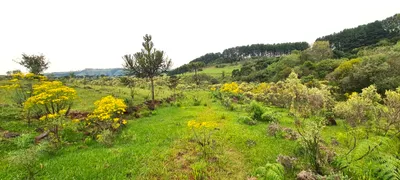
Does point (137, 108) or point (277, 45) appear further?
point (277, 45)

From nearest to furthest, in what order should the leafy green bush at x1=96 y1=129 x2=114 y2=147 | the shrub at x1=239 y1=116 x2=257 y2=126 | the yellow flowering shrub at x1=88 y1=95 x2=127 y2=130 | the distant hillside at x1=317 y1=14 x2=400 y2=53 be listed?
the leafy green bush at x1=96 y1=129 x2=114 y2=147
the yellow flowering shrub at x1=88 y1=95 x2=127 y2=130
the shrub at x1=239 y1=116 x2=257 y2=126
the distant hillside at x1=317 y1=14 x2=400 y2=53

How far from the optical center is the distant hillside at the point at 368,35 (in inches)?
3909

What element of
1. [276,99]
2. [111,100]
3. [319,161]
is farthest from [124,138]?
[276,99]

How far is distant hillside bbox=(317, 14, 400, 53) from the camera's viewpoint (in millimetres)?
99294

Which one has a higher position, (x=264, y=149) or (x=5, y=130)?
(x=5, y=130)

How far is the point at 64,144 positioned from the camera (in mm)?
12852

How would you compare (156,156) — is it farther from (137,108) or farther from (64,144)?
(137,108)

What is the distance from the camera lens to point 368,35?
10575 cm

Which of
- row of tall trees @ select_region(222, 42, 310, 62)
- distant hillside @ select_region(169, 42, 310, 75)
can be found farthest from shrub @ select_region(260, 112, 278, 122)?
row of tall trees @ select_region(222, 42, 310, 62)

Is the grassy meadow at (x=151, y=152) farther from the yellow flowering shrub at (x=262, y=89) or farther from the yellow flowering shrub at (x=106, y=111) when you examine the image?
the yellow flowering shrub at (x=262, y=89)

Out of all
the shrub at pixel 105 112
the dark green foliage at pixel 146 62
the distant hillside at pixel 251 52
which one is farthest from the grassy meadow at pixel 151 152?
the distant hillside at pixel 251 52

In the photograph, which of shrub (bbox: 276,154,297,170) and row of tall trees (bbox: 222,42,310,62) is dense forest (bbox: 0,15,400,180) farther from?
row of tall trees (bbox: 222,42,310,62)

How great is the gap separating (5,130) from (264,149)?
55.8 feet

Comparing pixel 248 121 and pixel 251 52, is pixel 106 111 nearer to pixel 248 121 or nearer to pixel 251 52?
pixel 248 121
